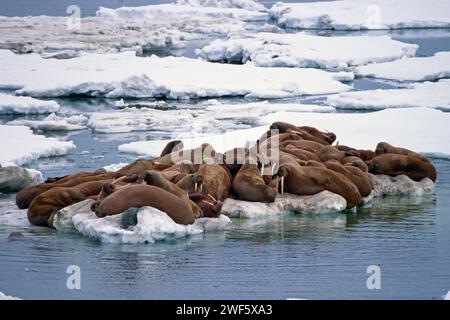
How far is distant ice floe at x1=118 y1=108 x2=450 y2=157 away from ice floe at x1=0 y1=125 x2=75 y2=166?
3.52 ft

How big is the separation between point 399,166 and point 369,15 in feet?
106

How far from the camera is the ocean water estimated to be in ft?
26.9

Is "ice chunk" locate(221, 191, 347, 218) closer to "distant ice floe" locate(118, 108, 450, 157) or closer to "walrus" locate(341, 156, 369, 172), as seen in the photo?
"walrus" locate(341, 156, 369, 172)

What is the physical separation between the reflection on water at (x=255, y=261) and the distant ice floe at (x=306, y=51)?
62.2 feet

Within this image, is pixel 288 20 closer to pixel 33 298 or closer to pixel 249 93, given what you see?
pixel 249 93

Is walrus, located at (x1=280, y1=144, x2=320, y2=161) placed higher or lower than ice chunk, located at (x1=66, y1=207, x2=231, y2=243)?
higher

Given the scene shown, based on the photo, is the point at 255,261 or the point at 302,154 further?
the point at 302,154

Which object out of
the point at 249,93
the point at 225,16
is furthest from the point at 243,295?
the point at 225,16

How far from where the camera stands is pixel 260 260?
362 inches

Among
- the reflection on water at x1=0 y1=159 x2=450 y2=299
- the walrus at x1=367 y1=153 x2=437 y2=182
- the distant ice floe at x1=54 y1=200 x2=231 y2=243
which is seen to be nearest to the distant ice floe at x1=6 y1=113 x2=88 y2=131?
the walrus at x1=367 y1=153 x2=437 y2=182

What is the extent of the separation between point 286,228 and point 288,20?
35.6m

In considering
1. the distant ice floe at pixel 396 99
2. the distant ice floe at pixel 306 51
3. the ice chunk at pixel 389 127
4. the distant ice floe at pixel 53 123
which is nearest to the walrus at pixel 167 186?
the ice chunk at pixel 389 127

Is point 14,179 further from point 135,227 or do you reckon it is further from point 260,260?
point 260,260

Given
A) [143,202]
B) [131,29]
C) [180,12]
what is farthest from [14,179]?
[180,12]
